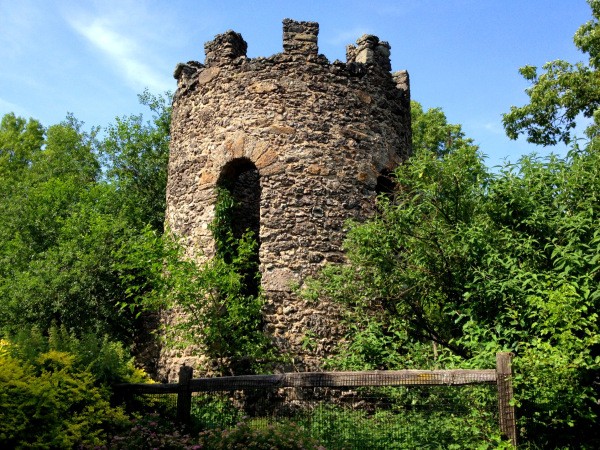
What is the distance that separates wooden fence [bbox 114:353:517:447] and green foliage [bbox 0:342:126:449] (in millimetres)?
608

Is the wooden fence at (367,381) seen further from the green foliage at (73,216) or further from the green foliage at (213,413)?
the green foliage at (73,216)

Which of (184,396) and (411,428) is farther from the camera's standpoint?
(184,396)

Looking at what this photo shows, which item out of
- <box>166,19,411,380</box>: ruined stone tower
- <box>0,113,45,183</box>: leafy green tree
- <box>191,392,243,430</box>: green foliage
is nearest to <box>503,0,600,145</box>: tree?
<box>166,19,411,380</box>: ruined stone tower

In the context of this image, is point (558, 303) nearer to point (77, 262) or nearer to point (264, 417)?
point (264, 417)

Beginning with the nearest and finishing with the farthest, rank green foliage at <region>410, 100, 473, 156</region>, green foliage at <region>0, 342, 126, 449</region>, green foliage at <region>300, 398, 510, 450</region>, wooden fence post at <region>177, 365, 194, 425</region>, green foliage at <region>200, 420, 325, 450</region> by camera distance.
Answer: green foliage at <region>200, 420, 325, 450</region>
green foliage at <region>300, 398, 510, 450</region>
green foliage at <region>0, 342, 126, 449</region>
wooden fence post at <region>177, 365, 194, 425</region>
green foliage at <region>410, 100, 473, 156</region>

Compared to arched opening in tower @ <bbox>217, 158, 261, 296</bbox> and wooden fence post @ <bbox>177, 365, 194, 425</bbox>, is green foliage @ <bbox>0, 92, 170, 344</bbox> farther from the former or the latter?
wooden fence post @ <bbox>177, 365, 194, 425</bbox>

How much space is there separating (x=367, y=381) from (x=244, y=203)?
20.4 ft

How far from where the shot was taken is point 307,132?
10.5 metres

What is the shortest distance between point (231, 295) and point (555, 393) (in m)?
4.97

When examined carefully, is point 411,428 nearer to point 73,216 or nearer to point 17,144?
point 73,216

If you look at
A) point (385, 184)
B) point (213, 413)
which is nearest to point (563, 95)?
point (385, 184)

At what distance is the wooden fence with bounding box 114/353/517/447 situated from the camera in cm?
577

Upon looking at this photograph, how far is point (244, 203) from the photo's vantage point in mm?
11852

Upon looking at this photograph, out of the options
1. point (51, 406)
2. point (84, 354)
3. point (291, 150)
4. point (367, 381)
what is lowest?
point (51, 406)
